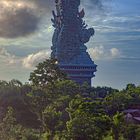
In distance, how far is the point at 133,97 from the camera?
5678cm

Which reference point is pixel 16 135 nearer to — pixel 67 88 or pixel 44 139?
pixel 44 139

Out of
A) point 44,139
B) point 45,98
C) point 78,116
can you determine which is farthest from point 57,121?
point 45,98

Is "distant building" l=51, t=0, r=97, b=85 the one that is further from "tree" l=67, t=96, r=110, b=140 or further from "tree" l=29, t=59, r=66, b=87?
"tree" l=67, t=96, r=110, b=140

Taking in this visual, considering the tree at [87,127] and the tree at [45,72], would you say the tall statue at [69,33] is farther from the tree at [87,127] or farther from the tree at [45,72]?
the tree at [87,127]

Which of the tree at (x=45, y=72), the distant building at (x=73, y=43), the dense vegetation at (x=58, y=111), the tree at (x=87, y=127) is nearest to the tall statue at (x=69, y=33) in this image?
the distant building at (x=73, y=43)

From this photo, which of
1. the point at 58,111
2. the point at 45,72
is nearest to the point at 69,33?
the point at 45,72

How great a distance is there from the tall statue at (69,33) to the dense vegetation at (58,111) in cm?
2621

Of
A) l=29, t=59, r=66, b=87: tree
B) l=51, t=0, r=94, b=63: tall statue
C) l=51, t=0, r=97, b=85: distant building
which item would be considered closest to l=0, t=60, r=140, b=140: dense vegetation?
l=29, t=59, r=66, b=87: tree

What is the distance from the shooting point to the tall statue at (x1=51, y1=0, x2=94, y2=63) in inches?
3659

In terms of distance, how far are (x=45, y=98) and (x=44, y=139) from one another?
8.57 meters

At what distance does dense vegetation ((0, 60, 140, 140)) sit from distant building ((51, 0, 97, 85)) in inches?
958

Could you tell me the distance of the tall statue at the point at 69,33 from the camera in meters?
92.9

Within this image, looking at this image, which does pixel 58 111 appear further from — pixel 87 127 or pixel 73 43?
pixel 73 43

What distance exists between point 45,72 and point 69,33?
4885 cm
